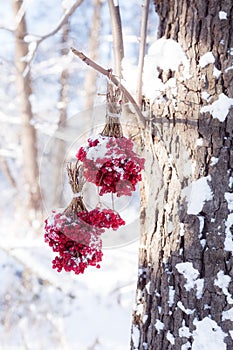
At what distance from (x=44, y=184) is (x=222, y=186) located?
508mm

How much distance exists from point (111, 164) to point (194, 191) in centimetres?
23

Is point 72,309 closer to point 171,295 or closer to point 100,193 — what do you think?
point 171,295

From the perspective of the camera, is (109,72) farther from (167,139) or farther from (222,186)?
(222,186)

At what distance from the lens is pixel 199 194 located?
96cm

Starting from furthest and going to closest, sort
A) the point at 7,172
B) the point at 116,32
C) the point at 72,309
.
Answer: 1. the point at 7,172
2. the point at 72,309
3. the point at 116,32

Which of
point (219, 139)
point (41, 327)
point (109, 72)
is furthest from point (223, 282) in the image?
point (41, 327)

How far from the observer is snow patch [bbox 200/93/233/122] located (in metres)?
0.95

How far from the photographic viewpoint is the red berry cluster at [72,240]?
0.88 meters

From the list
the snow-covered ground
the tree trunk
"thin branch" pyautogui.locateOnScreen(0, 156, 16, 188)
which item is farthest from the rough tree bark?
"thin branch" pyautogui.locateOnScreen(0, 156, 16, 188)

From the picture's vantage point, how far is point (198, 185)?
96 centimetres

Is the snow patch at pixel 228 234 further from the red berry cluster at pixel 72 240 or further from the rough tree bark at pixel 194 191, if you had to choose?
the red berry cluster at pixel 72 240

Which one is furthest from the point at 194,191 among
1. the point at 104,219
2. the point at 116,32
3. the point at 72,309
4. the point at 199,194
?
the point at 72,309

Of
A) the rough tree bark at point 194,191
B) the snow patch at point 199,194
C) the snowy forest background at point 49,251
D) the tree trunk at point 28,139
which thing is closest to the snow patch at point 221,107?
the rough tree bark at point 194,191

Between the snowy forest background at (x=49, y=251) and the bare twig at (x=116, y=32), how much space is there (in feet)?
2.49
